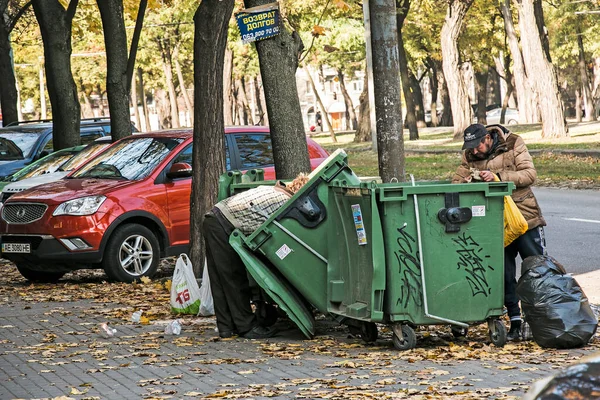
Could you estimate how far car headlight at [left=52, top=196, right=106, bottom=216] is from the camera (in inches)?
494

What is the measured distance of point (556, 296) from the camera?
7.88 meters

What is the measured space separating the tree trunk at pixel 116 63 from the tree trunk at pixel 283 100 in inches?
294

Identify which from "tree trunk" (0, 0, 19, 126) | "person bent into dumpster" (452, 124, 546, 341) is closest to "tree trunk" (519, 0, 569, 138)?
"tree trunk" (0, 0, 19, 126)

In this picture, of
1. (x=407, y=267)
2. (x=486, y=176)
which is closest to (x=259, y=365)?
(x=407, y=267)

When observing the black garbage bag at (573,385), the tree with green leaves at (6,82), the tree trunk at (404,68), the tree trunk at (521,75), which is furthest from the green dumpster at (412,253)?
the tree trunk at (404,68)

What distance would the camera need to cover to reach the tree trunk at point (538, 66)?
34.7m

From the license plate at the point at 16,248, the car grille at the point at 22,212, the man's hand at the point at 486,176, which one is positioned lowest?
the license plate at the point at 16,248

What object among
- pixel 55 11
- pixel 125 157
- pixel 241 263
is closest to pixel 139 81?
pixel 55 11

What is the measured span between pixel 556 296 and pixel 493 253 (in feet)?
1.75

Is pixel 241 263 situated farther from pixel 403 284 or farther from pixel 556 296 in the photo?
pixel 556 296

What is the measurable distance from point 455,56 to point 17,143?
A: 22.4 m

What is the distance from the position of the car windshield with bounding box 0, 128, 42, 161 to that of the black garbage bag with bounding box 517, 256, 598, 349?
46.8 feet

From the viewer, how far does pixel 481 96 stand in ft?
194

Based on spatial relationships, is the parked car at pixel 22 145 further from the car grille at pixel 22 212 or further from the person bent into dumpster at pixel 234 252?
the person bent into dumpster at pixel 234 252
